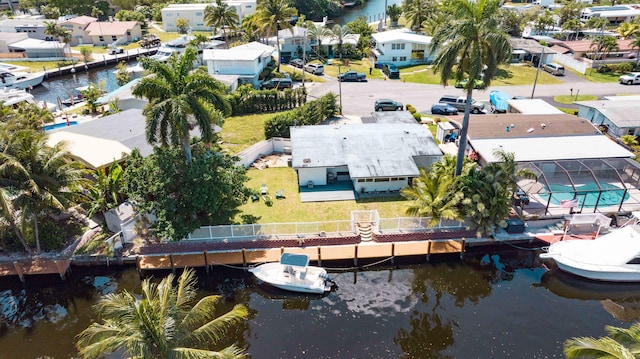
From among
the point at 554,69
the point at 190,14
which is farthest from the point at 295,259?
the point at 190,14

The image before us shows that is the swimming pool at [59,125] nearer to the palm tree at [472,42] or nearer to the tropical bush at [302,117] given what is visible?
the tropical bush at [302,117]

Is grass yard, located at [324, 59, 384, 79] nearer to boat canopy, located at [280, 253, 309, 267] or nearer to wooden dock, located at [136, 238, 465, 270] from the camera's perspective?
wooden dock, located at [136, 238, 465, 270]

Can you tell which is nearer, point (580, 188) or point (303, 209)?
point (303, 209)

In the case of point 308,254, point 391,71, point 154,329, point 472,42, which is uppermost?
point 472,42

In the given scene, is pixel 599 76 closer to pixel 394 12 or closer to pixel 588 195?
pixel 588 195

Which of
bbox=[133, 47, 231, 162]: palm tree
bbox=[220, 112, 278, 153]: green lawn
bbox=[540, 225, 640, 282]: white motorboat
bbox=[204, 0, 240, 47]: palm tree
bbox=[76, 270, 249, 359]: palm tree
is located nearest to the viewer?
bbox=[76, 270, 249, 359]: palm tree

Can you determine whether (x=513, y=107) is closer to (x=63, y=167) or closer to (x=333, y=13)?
(x=63, y=167)

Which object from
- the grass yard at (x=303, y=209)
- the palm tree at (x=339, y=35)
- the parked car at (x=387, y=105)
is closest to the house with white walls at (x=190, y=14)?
the palm tree at (x=339, y=35)

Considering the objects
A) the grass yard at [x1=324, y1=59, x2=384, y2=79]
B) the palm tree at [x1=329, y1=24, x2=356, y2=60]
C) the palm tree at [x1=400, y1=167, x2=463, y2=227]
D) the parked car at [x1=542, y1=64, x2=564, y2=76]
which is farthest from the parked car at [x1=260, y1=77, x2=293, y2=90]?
the parked car at [x1=542, y1=64, x2=564, y2=76]
